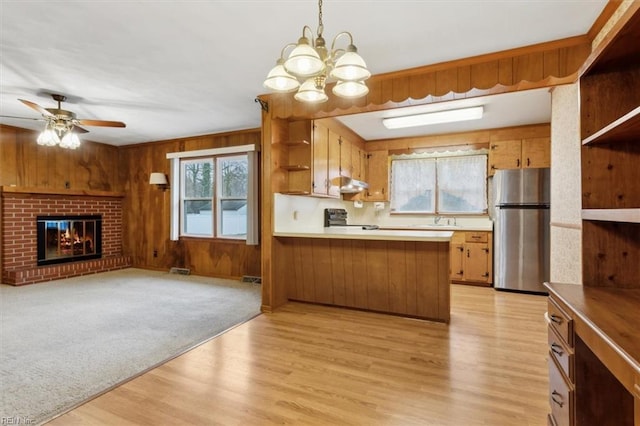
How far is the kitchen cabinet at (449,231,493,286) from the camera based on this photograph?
187 inches

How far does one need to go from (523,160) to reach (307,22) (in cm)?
396

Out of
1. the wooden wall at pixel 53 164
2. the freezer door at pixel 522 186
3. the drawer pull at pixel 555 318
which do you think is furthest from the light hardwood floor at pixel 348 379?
Answer: the wooden wall at pixel 53 164

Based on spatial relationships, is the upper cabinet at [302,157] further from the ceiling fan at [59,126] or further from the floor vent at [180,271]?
the floor vent at [180,271]

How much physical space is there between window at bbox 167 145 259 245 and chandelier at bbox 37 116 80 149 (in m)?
2.03

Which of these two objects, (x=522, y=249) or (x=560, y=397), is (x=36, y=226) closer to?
(x=560, y=397)

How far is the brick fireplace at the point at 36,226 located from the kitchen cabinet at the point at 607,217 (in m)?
6.45

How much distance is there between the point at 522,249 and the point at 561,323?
356 cm

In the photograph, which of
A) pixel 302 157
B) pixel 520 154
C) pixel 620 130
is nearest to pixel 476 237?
pixel 520 154

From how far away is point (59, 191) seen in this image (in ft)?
17.7

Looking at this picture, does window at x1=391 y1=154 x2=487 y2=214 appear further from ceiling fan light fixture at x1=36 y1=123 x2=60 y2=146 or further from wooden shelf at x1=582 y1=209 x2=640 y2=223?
ceiling fan light fixture at x1=36 y1=123 x2=60 y2=146

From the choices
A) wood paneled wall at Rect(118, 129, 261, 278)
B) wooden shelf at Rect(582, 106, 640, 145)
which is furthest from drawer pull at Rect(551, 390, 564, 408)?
wood paneled wall at Rect(118, 129, 261, 278)

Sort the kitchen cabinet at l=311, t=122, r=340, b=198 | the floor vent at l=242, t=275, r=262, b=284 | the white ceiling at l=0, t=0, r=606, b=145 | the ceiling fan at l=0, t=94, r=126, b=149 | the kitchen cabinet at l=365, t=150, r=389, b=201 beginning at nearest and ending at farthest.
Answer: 1. the white ceiling at l=0, t=0, r=606, b=145
2. the ceiling fan at l=0, t=94, r=126, b=149
3. the kitchen cabinet at l=311, t=122, r=340, b=198
4. the floor vent at l=242, t=275, r=262, b=284
5. the kitchen cabinet at l=365, t=150, r=389, b=201

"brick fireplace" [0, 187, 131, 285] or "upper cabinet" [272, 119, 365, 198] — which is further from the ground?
"upper cabinet" [272, 119, 365, 198]

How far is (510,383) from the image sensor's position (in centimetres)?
208
